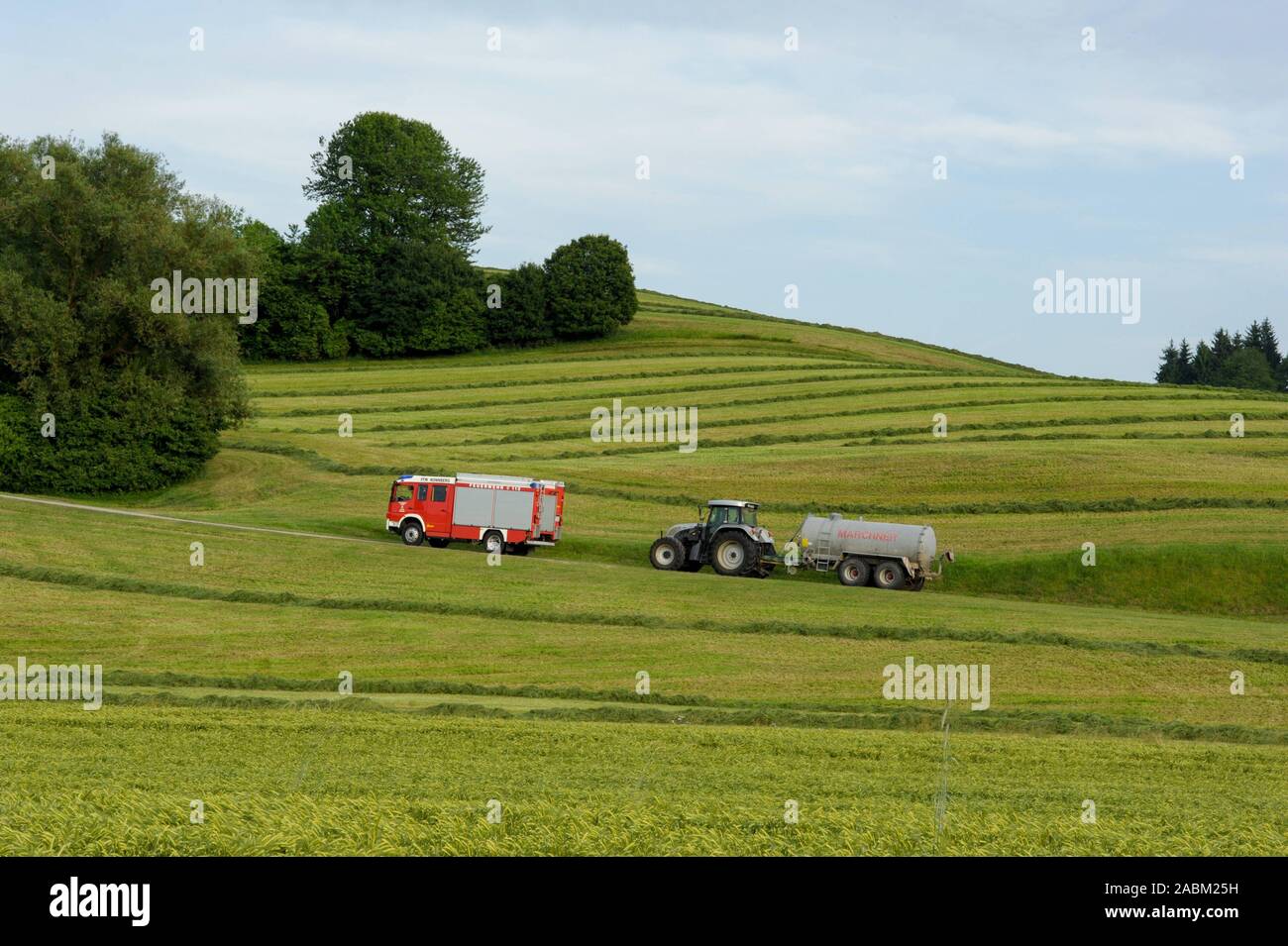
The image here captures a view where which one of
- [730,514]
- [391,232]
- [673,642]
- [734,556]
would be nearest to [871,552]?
[734,556]

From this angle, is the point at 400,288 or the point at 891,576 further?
the point at 400,288

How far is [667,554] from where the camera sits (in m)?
40.9

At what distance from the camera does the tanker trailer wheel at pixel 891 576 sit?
3788cm

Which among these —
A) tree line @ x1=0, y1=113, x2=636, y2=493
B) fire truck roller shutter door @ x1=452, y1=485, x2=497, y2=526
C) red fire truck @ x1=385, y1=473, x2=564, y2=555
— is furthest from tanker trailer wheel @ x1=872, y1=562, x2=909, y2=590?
tree line @ x1=0, y1=113, x2=636, y2=493

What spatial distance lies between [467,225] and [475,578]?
237 feet

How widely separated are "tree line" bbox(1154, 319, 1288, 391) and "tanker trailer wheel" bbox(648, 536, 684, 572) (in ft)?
339

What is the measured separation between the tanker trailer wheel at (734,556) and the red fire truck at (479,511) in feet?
20.9

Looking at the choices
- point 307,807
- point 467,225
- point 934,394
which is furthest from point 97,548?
Result: point 467,225

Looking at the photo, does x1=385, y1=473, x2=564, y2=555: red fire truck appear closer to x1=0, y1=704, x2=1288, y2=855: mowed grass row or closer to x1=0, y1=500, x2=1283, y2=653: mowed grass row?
x1=0, y1=500, x2=1283, y2=653: mowed grass row

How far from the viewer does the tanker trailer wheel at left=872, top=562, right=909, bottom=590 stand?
37.9m

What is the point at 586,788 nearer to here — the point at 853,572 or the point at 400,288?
the point at 853,572

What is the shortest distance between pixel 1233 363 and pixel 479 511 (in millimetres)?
110678

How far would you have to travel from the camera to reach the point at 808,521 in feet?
129
